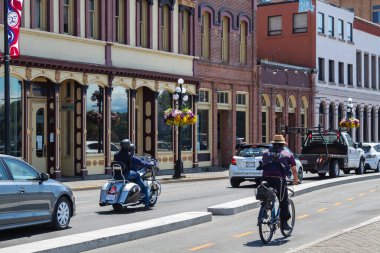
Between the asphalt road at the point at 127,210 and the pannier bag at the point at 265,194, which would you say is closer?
the pannier bag at the point at 265,194

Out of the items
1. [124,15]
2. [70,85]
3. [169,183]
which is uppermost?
[124,15]

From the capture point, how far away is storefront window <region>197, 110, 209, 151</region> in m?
42.5

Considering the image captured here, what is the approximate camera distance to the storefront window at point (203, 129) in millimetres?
42500

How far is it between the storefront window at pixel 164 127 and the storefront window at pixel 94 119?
4.66 m

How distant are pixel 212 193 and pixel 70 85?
34.9 ft

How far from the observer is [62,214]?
1548 centimetres

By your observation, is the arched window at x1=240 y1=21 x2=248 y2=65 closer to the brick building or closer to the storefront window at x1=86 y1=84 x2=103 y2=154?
the brick building

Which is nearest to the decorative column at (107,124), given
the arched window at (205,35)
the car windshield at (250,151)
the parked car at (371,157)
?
the car windshield at (250,151)

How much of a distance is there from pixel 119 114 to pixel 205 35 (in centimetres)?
907

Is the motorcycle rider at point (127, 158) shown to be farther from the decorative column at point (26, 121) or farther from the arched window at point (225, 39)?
the arched window at point (225, 39)

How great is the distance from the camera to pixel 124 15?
35875 mm

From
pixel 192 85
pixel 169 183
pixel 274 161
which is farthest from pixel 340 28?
pixel 274 161

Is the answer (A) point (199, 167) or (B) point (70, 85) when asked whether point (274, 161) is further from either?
(A) point (199, 167)

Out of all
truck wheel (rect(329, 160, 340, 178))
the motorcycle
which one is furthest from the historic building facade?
the motorcycle
